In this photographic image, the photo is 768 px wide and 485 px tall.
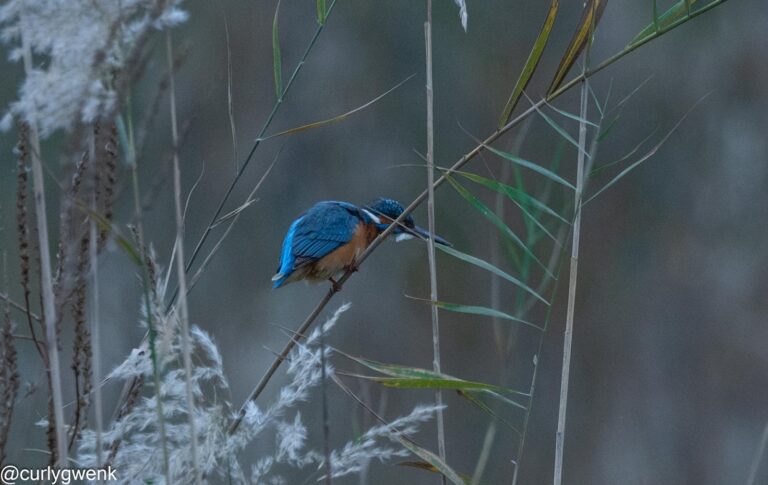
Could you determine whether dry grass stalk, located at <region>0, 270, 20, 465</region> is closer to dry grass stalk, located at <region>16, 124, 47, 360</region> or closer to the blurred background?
dry grass stalk, located at <region>16, 124, 47, 360</region>

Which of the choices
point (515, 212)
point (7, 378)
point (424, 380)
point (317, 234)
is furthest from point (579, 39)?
point (515, 212)

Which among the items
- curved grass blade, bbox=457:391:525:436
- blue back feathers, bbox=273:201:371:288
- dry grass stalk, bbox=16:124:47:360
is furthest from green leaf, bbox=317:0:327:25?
blue back feathers, bbox=273:201:371:288

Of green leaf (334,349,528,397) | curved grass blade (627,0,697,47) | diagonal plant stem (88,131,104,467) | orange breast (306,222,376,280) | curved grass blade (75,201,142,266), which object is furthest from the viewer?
orange breast (306,222,376,280)

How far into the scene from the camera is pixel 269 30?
7.38 metres

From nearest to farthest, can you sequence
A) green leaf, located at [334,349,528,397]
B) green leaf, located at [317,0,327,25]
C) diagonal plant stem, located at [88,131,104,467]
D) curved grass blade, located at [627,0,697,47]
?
diagonal plant stem, located at [88,131,104,467] < green leaf, located at [334,349,528,397] < curved grass blade, located at [627,0,697,47] < green leaf, located at [317,0,327,25]

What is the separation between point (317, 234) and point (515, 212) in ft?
11.8

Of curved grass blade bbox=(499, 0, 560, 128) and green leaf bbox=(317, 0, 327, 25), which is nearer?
curved grass blade bbox=(499, 0, 560, 128)

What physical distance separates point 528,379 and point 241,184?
8.50 feet

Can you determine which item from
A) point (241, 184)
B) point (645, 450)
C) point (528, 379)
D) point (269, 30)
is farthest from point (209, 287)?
point (645, 450)

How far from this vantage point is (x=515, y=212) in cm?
708

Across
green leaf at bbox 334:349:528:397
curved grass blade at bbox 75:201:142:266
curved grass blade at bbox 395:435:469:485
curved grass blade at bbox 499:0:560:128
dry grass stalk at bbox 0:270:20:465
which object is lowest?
curved grass blade at bbox 395:435:469:485

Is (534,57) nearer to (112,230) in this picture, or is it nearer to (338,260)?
(112,230)

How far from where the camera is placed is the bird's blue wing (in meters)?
3.58

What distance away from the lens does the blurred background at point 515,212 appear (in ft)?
23.3
